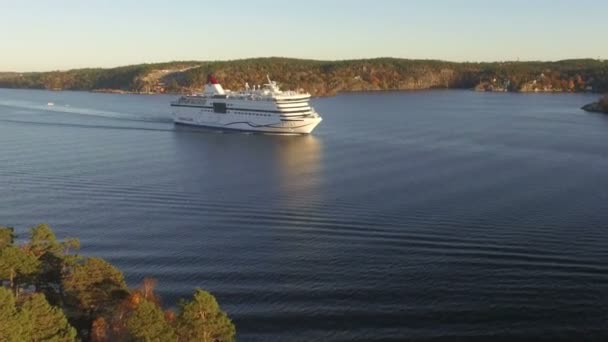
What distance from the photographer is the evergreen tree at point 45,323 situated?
7.09 metres

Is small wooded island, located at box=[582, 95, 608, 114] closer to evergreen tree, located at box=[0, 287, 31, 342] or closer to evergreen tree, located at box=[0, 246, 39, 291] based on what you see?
evergreen tree, located at box=[0, 246, 39, 291]

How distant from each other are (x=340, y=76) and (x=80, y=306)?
94.7m

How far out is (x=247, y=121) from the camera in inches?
1441

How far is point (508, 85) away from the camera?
96000 mm

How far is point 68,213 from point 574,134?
29245 millimetres

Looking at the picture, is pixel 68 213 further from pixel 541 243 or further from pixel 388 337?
pixel 541 243

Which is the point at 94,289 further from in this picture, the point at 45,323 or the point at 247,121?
the point at 247,121

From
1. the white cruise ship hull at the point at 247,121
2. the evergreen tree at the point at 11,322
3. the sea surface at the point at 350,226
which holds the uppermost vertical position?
the evergreen tree at the point at 11,322

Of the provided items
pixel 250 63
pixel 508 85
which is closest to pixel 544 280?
pixel 508 85

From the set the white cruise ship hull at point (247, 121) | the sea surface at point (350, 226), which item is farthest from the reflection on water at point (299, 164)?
the white cruise ship hull at point (247, 121)

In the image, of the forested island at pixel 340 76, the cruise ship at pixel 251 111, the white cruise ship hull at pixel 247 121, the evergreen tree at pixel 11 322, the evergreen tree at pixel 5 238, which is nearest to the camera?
the evergreen tree at pixel 11 322

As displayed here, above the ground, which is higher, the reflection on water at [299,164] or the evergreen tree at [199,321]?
the evergreen tree at [199,321]

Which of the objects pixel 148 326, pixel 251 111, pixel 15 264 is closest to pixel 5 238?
pixel 15 264

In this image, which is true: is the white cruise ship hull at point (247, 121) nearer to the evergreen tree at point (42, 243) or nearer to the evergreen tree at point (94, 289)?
the evergreen tree at point (42, 243)
